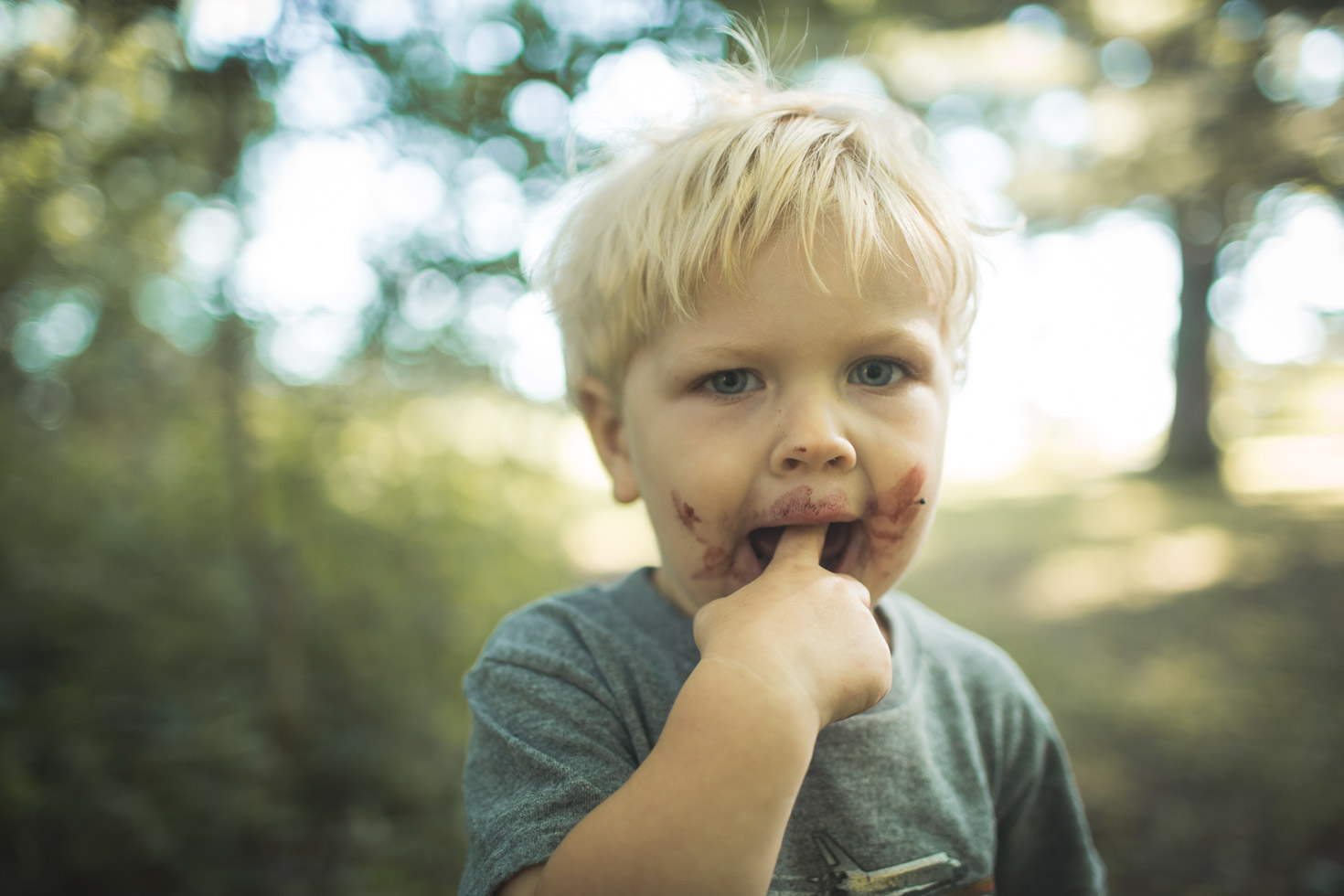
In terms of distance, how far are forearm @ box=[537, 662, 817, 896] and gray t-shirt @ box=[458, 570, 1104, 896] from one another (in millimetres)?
140

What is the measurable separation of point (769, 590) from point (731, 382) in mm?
326

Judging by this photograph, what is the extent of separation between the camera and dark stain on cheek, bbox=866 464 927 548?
1.06 metres

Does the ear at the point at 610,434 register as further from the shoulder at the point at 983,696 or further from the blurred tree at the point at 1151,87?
the blurred tree at the point at 1151,87

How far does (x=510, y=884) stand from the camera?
905 millimetres

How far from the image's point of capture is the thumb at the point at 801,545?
3.26ft

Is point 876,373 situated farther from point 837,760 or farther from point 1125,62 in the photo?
point 1125,62

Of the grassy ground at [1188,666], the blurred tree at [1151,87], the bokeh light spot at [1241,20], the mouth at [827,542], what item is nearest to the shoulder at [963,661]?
the mouth at [827,542]

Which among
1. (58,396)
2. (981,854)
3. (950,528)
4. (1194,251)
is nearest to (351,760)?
(981,854)

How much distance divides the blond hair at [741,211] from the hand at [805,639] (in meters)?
0.44

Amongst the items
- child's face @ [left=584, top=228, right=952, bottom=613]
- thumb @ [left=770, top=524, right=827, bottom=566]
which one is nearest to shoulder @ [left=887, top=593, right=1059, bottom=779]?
child's face @ [left=584, top=228, right=952, bottom=613]

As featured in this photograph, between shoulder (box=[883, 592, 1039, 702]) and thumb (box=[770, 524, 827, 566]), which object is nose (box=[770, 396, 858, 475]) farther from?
shoulder (box=[883, 592, 1039, 702])

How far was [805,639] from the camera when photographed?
872mm

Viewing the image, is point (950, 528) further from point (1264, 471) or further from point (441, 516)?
point (441, 516)

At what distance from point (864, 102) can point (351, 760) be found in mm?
3288
